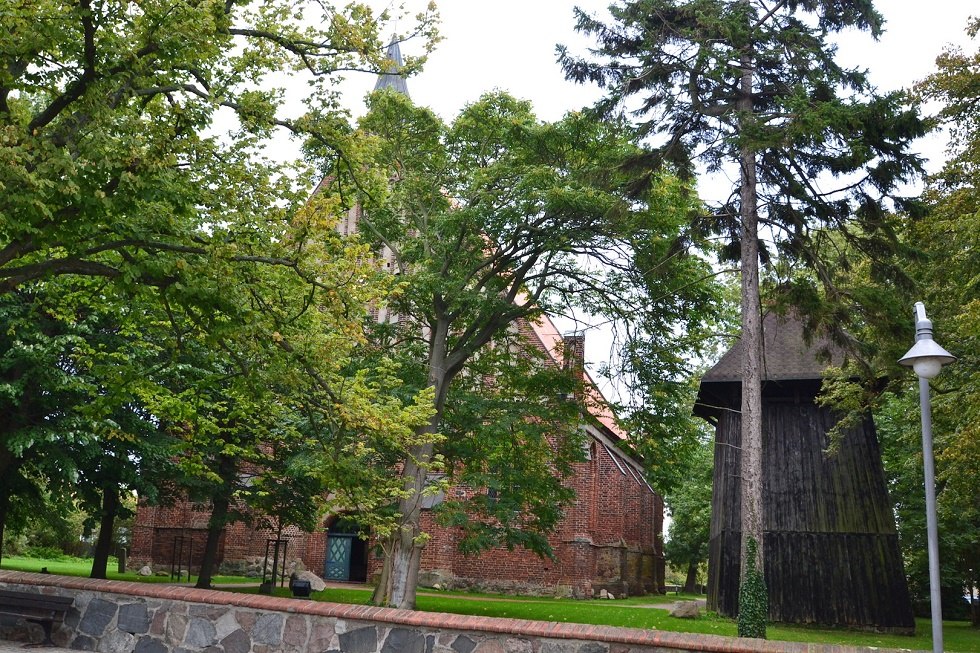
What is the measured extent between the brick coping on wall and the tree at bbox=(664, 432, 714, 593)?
29.8m

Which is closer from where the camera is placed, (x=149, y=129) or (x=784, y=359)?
(x=149, y=129)

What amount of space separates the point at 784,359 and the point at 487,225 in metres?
9.01

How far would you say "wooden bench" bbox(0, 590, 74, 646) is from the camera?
1069cm

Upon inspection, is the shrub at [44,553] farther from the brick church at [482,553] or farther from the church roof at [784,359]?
the church roof at [784,359]

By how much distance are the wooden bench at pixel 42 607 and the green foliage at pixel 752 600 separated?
10.0 m

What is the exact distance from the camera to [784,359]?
78.9 feet

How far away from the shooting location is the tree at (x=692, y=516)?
131ft

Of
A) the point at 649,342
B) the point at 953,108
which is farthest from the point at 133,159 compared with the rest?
the point at 953,108

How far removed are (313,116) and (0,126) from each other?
387 centimetres

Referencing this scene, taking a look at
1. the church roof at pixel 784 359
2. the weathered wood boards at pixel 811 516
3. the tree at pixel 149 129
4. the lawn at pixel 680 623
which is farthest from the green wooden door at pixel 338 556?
the tree at pixel 149 129

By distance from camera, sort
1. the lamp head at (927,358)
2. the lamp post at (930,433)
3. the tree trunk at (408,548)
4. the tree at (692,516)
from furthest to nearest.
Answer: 1. the tree at (692,516)
2. the tree trunk at (408,548)
3. the lamp head at (927,358)
4. the lamp post at (930,433)

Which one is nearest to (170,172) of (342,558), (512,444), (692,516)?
(512,444)

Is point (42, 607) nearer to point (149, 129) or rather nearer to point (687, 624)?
point (149, 129)

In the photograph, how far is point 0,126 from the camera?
362 inches
